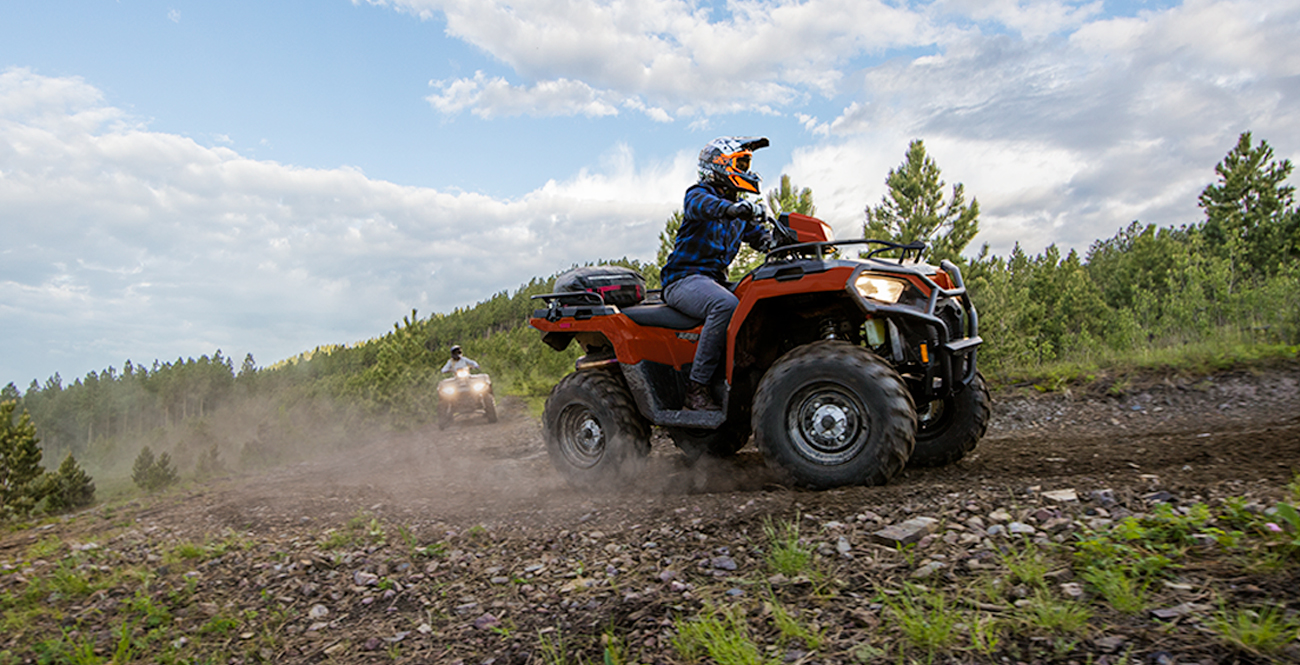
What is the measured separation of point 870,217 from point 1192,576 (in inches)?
1004

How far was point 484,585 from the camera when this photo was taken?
10.4 feet

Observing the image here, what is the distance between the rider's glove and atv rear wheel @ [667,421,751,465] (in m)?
1.88

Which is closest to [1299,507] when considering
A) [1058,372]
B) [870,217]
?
[1058,372]

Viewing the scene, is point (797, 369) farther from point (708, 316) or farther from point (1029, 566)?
point (1029, 566)

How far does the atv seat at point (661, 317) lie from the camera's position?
17.1 ft

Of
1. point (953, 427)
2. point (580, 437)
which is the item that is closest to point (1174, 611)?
point (953, 427)

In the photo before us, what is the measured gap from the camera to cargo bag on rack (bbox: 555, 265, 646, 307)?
5.76 m

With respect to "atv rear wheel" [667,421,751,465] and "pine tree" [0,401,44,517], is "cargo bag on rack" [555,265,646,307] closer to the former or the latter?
"atv rear wheel" [667,421,751,465]

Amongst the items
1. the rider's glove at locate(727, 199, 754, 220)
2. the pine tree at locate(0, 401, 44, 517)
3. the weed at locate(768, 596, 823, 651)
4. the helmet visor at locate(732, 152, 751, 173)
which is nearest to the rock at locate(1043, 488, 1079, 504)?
the weed at locate(768, 596, 823, 651)

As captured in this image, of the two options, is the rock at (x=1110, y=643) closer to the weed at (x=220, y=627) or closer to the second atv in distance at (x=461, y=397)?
the weed at (x=220, y=627)

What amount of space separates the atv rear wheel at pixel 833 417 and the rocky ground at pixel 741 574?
0.63ft

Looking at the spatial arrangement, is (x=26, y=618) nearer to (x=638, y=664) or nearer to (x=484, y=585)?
(x=484, y=585)

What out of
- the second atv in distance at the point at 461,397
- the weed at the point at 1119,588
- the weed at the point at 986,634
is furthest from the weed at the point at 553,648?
the second atv in distance at the point at 461,397

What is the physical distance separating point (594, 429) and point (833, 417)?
2217 millimetres
